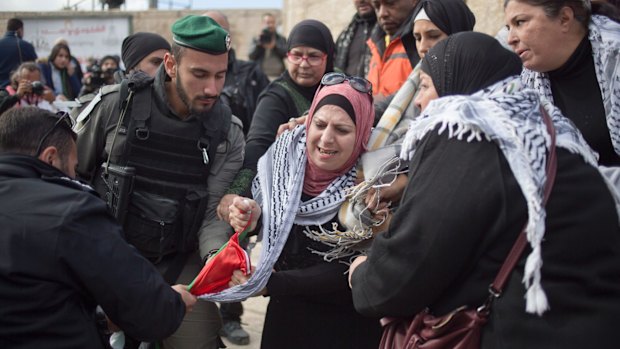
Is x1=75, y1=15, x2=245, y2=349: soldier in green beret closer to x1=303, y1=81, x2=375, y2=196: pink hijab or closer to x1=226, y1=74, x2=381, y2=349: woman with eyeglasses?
x1=226, y1=74, x2=381, y2=349: woman with eyeglasses

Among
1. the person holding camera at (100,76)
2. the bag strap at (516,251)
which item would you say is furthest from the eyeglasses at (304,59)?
the person holding camera at (100,76)

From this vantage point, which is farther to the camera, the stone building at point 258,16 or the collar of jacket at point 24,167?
the stone building at point 258,16

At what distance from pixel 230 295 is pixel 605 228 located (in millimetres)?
1555

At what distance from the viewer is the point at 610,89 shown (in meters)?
2.64

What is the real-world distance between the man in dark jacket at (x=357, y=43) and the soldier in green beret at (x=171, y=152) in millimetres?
2072

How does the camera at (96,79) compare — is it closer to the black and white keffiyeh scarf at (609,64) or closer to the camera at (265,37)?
the camera at (265,37)

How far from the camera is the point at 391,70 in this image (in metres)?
4.10

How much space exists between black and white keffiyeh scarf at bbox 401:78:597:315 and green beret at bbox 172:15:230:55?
1314mm

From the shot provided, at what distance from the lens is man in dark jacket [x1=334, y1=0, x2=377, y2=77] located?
199 inches

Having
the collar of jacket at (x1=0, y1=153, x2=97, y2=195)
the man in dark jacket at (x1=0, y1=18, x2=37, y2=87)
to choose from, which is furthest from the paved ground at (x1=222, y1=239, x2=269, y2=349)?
the man in dark jacket at (x1=0, y1=18, x2=37, y2=87)

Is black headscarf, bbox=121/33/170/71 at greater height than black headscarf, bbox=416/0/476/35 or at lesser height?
A: lesser

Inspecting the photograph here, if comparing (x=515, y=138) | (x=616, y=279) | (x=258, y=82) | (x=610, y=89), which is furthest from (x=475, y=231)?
(x=258, y=82)

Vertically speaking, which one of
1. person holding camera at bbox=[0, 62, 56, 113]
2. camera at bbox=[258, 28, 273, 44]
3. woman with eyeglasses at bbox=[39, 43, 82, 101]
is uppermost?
camera at bbox=[258, 28, 273, 44]

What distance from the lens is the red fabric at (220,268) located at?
2744 millimetres
